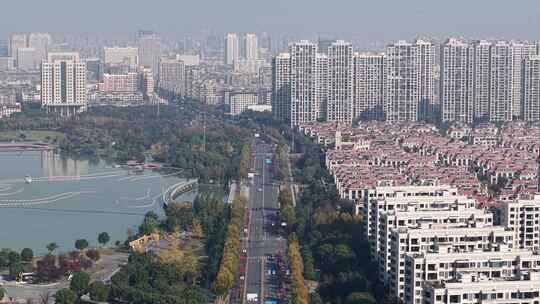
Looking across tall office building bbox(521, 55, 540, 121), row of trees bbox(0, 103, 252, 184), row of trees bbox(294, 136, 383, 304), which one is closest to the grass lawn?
row of trees bbox(0, 103, 252, 184)

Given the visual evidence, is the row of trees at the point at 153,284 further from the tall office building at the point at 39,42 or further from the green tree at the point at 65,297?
the tall office building at the point at 39,42

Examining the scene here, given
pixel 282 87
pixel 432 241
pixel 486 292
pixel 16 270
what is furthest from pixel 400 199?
pixel 282 87

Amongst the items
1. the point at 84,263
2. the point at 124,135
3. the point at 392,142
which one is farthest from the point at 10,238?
the point at 124,135

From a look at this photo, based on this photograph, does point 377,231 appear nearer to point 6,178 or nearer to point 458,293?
point 458,293

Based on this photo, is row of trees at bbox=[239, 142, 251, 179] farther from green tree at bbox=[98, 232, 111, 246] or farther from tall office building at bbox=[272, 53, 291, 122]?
green tree at bbox=[98, 232, 111, 246]

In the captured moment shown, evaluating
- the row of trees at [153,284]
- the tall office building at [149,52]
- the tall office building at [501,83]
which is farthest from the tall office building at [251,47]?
the row of trees at [153,284]
